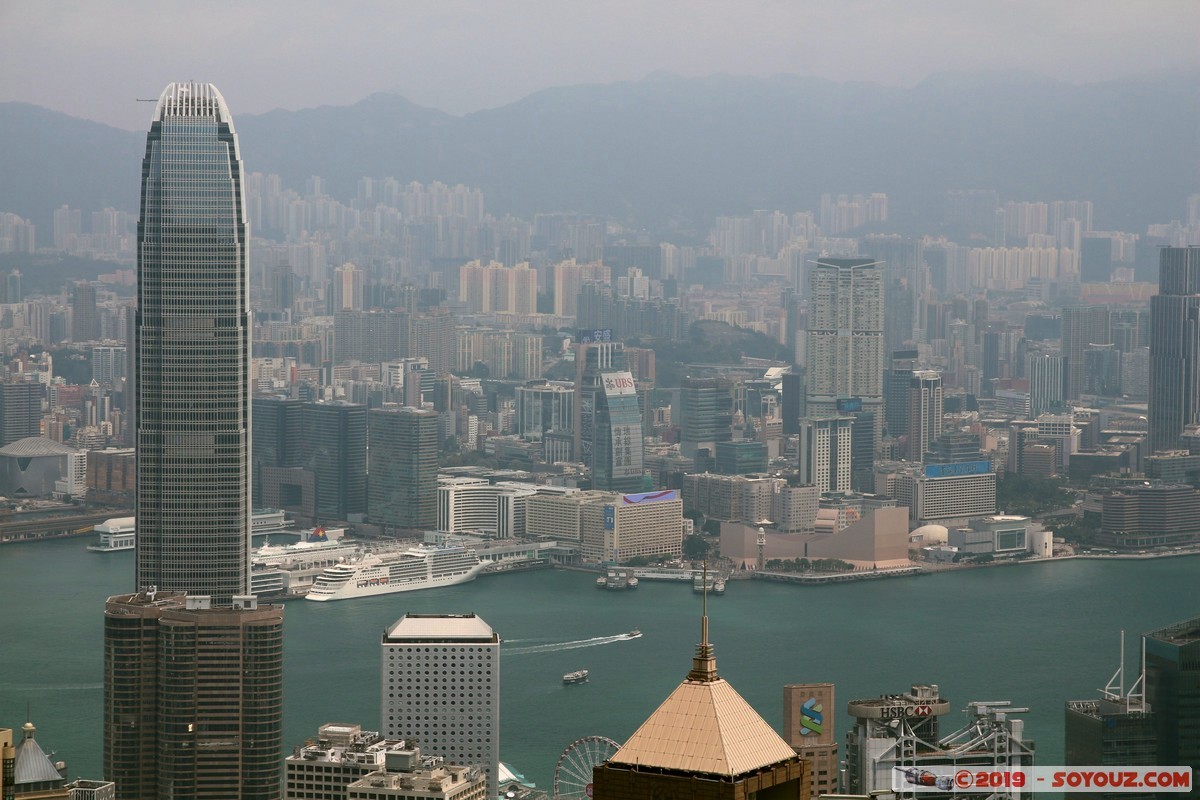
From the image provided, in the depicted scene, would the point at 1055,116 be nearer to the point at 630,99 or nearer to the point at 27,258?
the point at 630,99

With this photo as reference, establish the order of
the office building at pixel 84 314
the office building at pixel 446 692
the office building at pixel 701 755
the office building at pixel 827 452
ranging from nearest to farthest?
the office building at pixel 701 755 → the office building at pixel 446 692 → the office building at pixel 84 314 → the office building at pixel 827 452

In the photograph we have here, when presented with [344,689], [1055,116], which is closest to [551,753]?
[344,689]

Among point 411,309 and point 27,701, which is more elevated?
point 411,309

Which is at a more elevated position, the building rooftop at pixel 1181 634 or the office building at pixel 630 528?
the building rooftop at pixel 1181 634

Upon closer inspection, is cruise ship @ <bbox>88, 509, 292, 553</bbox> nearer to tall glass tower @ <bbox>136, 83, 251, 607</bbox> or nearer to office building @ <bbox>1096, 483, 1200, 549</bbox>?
tall glass tower @ <bbox>136, 83, 251, 607</bbox>

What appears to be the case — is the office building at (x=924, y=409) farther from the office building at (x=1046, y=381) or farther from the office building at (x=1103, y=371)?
the office building at (x=1103, y=371)

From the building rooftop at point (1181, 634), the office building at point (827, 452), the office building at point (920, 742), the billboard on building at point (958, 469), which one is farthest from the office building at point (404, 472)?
the office building at point (920, 742)

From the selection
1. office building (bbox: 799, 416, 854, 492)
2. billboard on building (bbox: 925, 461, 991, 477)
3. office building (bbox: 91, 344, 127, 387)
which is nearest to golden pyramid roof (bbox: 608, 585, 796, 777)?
office building (bbox: 91, 344, 127, 387)
